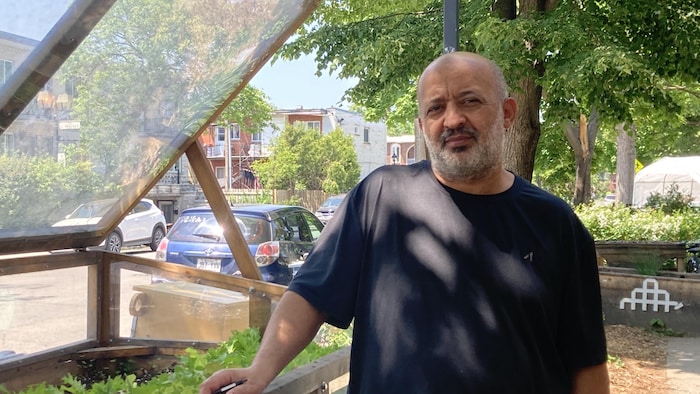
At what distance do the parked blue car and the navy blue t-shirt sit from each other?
5901 mm

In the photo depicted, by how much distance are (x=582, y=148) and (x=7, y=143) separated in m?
14.5

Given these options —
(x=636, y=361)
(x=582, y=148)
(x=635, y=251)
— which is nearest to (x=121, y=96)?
(x=636, y=361)

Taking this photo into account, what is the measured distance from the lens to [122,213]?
3.80 m

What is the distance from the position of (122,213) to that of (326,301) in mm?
2592

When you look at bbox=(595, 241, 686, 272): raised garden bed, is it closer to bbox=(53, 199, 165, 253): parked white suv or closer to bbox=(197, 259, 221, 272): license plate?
bbox=(197, 259, 221, 272): license plate

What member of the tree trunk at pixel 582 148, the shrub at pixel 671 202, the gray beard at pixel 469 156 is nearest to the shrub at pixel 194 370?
the gray beard at pixel 469 156

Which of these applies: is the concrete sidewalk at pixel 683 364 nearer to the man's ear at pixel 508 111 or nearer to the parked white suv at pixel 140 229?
the man's ear at pixel 508 111

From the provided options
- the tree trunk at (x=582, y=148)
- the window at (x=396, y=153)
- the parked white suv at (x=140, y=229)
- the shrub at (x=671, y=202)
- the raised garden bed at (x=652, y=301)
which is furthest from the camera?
the window at (x=396, y=153)

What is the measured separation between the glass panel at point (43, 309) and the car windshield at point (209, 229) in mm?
3567

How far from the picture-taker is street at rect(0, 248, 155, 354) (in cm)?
351

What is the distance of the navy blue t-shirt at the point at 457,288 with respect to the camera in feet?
4.94

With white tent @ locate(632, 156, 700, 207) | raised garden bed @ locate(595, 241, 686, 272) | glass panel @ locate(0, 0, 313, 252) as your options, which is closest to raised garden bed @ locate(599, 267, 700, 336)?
raised garden bed @ locate(595, 241, 686, 272)

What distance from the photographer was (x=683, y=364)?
5.95 metres

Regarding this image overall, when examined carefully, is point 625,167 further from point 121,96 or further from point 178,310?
point 121,96
